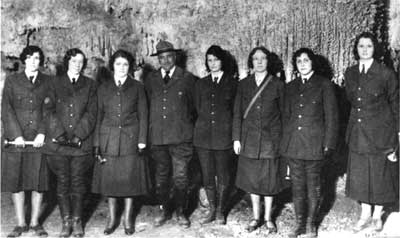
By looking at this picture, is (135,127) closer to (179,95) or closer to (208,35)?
(179,95)

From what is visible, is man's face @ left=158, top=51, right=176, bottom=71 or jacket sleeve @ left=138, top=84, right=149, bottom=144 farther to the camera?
man's face @ left=158, top=51, right=176, bottom=71

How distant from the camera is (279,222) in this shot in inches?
→ 247

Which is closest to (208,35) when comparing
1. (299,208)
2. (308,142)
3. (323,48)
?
(323,48)

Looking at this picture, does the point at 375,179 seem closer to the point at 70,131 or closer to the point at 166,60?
the point at 166,60

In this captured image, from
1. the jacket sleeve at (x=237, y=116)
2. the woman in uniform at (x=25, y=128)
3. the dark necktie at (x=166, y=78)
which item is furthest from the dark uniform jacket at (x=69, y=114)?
the jacket sleeve at (x=237, y=116)

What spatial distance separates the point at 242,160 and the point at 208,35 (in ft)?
6.38

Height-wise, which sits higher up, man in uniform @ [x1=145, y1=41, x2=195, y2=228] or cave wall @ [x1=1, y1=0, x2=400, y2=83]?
cave wall @ [x1=1, y1=0, x2=400, y2=83]

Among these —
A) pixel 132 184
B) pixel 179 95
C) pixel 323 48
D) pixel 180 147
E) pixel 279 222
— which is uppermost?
pixel 323 48

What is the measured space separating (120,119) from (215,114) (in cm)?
113

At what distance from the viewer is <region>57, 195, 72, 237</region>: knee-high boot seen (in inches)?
227

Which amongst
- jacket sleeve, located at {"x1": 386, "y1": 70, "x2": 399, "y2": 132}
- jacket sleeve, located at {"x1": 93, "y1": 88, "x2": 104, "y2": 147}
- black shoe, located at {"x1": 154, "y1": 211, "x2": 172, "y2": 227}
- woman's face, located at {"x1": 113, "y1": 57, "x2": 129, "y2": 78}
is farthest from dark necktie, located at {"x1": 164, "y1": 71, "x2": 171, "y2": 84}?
jacket sleeve, located at {"x1": 386, "y1": 70, "x2": 399, "y2": 132}

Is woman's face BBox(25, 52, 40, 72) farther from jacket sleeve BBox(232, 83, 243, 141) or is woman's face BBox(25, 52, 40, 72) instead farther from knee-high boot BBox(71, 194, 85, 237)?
jacket sleeve BBox(232, 83, 243, 141)

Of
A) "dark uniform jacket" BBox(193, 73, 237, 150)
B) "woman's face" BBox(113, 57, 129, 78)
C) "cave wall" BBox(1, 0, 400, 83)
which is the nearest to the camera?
"woman's face" BBox(113, 57, 129, 78)

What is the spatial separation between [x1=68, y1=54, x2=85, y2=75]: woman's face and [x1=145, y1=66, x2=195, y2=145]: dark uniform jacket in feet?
2.90
